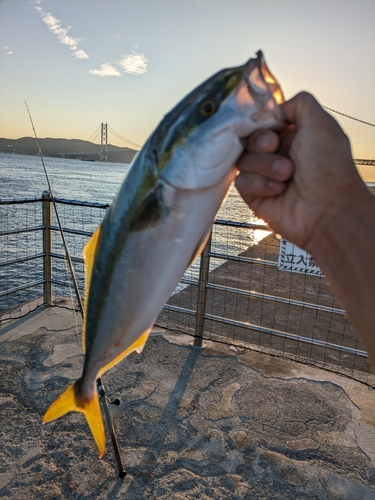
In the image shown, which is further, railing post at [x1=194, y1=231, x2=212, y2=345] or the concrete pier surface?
railing post at [x1=194, y1=231, x2=212, y2=345]

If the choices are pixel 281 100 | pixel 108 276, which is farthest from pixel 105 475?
pixel 281 100

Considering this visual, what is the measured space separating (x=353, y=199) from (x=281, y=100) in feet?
1.67

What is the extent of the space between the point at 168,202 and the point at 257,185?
43 centimetres

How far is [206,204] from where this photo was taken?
1458 millimetres

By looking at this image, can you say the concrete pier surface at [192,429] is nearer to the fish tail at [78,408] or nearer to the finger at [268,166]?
the fish tail at [78,408]

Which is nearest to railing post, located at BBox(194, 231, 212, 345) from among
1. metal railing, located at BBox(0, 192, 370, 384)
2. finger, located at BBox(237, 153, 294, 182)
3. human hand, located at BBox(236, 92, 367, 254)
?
metal railing, located at BBox(0, 192, 370, 384)

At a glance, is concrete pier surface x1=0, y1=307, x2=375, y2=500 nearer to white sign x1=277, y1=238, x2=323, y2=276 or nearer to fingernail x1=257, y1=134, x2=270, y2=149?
white sign x1=277, y1=238, x2=323, y2=276

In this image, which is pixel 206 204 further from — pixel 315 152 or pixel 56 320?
pixel 56 320

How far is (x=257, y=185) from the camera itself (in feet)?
5.34

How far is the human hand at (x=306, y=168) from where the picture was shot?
1518mm

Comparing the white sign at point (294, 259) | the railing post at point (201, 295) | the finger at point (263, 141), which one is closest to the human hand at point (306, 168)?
the finger at point (263, 141)

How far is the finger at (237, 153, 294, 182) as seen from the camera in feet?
4.89

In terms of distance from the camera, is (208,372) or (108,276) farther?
(208,372)

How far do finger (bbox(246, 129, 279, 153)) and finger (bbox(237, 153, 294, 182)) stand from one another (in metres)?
0.04
